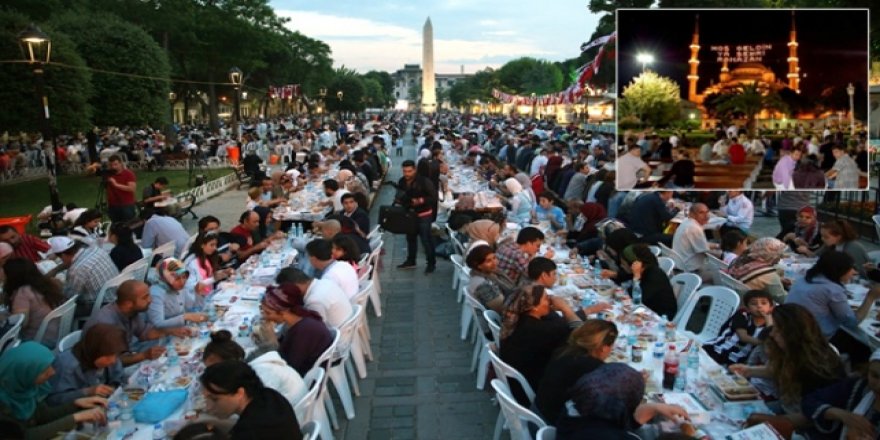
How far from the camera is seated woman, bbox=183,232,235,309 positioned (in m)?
6.39

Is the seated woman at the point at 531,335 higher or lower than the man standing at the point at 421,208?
lower

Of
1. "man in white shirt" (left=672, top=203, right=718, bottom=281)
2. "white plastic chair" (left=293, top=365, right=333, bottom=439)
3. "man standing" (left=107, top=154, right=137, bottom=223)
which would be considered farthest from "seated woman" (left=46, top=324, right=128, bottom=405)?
"man standing" (left=107, top=154, right=137, bottom=223)

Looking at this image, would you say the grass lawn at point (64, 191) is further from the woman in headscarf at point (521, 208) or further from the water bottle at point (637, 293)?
the water bottle at point (637, 293)

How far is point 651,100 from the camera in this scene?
4840mm

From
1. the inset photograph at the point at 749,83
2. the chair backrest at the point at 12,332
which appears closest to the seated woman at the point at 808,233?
the inset photograph at the point at 749,83

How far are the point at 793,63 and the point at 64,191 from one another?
69.6 ft

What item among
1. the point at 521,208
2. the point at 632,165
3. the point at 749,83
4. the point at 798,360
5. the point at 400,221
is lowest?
the point at 798,360

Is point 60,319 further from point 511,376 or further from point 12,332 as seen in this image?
point 511,376

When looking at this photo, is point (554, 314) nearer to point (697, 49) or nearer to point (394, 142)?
point (697, 49)

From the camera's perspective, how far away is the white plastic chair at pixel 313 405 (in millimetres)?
4016

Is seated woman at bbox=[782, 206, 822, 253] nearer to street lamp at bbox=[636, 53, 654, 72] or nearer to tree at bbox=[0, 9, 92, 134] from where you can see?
street lamp at bbox=[636, 53, 654, 72]

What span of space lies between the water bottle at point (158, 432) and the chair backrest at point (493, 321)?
2.49m

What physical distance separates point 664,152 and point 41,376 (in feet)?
17.4

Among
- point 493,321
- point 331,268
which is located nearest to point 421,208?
point 331,268
